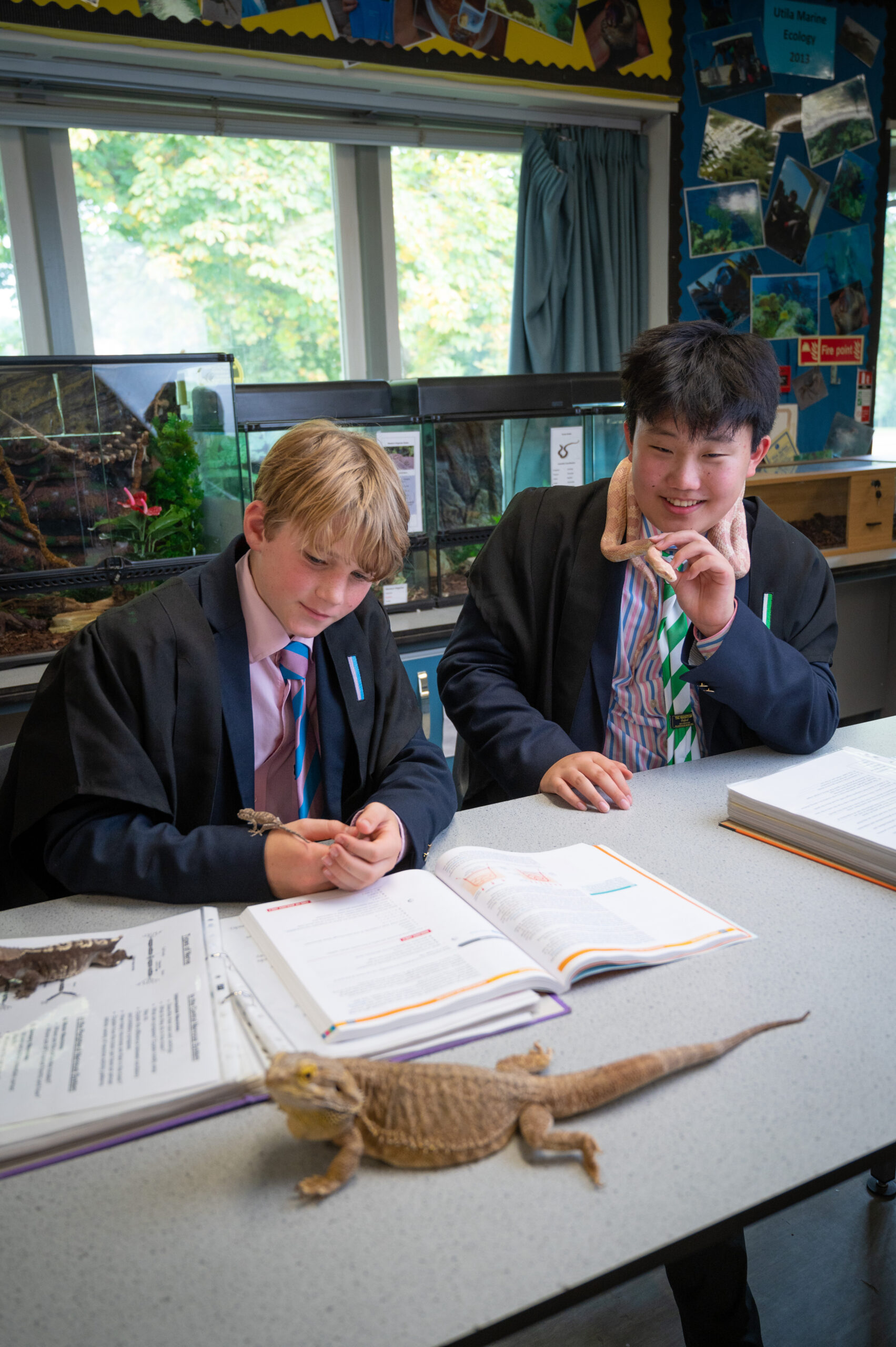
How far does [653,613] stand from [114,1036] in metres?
1.18

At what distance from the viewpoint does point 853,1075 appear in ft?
2.72

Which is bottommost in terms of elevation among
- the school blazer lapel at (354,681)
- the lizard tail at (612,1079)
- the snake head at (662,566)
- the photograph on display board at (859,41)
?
the lizard tail at (612,1079)

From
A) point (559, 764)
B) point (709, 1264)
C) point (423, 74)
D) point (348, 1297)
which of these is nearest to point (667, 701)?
Answer: point (559, 764)

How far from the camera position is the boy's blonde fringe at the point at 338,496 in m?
1.26

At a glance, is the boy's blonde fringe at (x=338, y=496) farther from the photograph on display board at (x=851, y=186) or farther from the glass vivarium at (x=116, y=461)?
the photograph on display board at (x=851, y=186)

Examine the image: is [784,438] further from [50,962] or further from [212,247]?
[50,962]

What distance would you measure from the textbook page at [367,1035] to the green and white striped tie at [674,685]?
87 cm

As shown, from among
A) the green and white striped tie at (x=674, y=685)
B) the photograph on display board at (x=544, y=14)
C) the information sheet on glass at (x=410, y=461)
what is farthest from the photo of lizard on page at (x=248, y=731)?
the photograph on display board at (x=544, y=14)

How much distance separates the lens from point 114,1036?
2.82 feet

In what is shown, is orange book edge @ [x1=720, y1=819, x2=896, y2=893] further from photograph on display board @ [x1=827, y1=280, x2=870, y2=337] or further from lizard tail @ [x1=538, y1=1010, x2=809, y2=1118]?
photograph on display board @ [x1=827, y1=280, x2=870, y2=337]

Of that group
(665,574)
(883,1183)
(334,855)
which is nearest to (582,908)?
(334,855)

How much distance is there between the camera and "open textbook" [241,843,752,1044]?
35.6 inches

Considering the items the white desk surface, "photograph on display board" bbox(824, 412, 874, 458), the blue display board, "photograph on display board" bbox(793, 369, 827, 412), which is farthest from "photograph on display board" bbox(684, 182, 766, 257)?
the white desk surface

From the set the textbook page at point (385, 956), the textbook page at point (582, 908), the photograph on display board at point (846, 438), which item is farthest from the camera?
the photograph on display board at point (846, 438)
